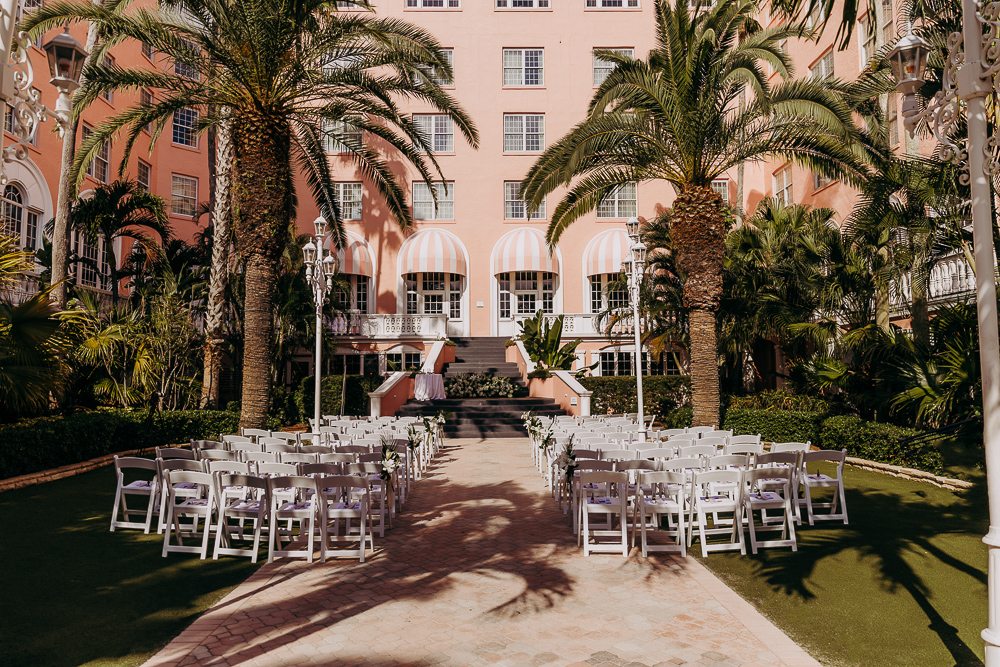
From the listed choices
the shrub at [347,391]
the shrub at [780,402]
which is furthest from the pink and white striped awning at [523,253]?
the shrub at [780,402]

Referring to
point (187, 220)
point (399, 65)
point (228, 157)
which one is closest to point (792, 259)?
point (399, 65)

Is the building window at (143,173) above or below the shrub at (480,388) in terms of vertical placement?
above

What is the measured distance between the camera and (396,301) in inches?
1207

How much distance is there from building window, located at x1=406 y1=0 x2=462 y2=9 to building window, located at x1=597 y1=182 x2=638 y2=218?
12.4 m

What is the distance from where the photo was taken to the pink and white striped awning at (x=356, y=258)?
29281 millimetres

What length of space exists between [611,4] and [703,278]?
24.2 meters

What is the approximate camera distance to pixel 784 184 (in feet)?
95.3

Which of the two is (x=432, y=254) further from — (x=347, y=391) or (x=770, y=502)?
(x=770, y=502)

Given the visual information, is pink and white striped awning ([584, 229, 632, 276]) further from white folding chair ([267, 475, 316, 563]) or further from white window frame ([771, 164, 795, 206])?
white folding chair ([267, 475, 316, 563])

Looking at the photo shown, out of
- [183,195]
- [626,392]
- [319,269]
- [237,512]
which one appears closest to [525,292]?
[626,392]

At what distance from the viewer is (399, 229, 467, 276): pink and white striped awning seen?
29281mm

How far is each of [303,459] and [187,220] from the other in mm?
25679

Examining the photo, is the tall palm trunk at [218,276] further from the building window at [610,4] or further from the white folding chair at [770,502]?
the building window at [610,4]

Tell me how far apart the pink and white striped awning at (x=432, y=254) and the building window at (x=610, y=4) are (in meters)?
13.9
